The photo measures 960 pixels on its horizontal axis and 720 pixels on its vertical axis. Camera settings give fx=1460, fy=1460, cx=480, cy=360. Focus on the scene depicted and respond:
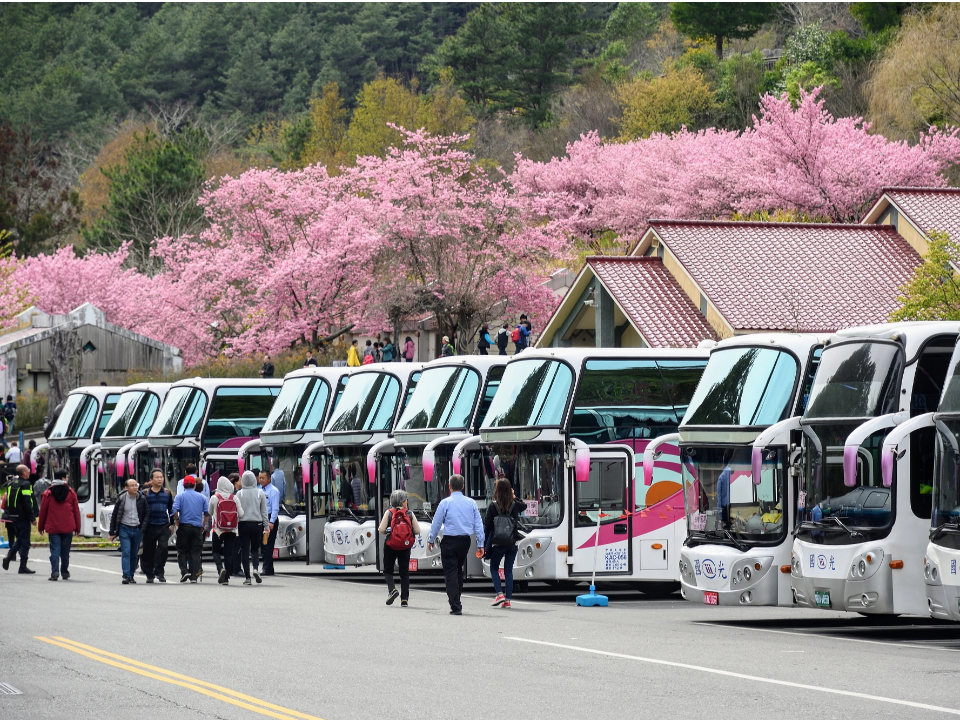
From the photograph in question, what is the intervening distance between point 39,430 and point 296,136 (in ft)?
119

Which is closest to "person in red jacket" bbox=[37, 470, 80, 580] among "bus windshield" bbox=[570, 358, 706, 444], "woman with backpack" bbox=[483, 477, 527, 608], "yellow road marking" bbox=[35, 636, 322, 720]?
"woman with backpack" bbox=[483, 477, 527, 608]

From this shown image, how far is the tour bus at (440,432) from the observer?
2281 centimetres

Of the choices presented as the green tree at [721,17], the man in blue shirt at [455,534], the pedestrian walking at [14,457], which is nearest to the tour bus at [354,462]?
the man in blue shirt at [455,534]

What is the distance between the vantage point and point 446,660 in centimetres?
1301

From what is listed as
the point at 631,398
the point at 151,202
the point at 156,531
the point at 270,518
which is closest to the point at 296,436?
the point at 270,518

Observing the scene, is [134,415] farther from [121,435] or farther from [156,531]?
[156,531]

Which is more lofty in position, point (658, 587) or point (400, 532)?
point (400, 532)

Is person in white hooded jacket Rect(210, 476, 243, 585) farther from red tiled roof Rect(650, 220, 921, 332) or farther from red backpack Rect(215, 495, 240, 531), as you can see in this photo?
red tiled roof Rect(650, 220, 921, 332)

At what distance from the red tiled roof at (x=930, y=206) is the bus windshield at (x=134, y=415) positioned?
20.9 m

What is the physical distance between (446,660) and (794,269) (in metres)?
27.8

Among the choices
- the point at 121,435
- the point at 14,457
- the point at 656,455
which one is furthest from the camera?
the point at 14,457

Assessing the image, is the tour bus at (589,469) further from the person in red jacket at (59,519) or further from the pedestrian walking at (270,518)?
the person in red jacket at (59,519)

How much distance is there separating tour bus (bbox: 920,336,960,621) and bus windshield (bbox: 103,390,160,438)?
76.6ft

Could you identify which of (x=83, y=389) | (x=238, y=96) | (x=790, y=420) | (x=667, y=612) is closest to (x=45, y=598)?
(x=667, y=612)
